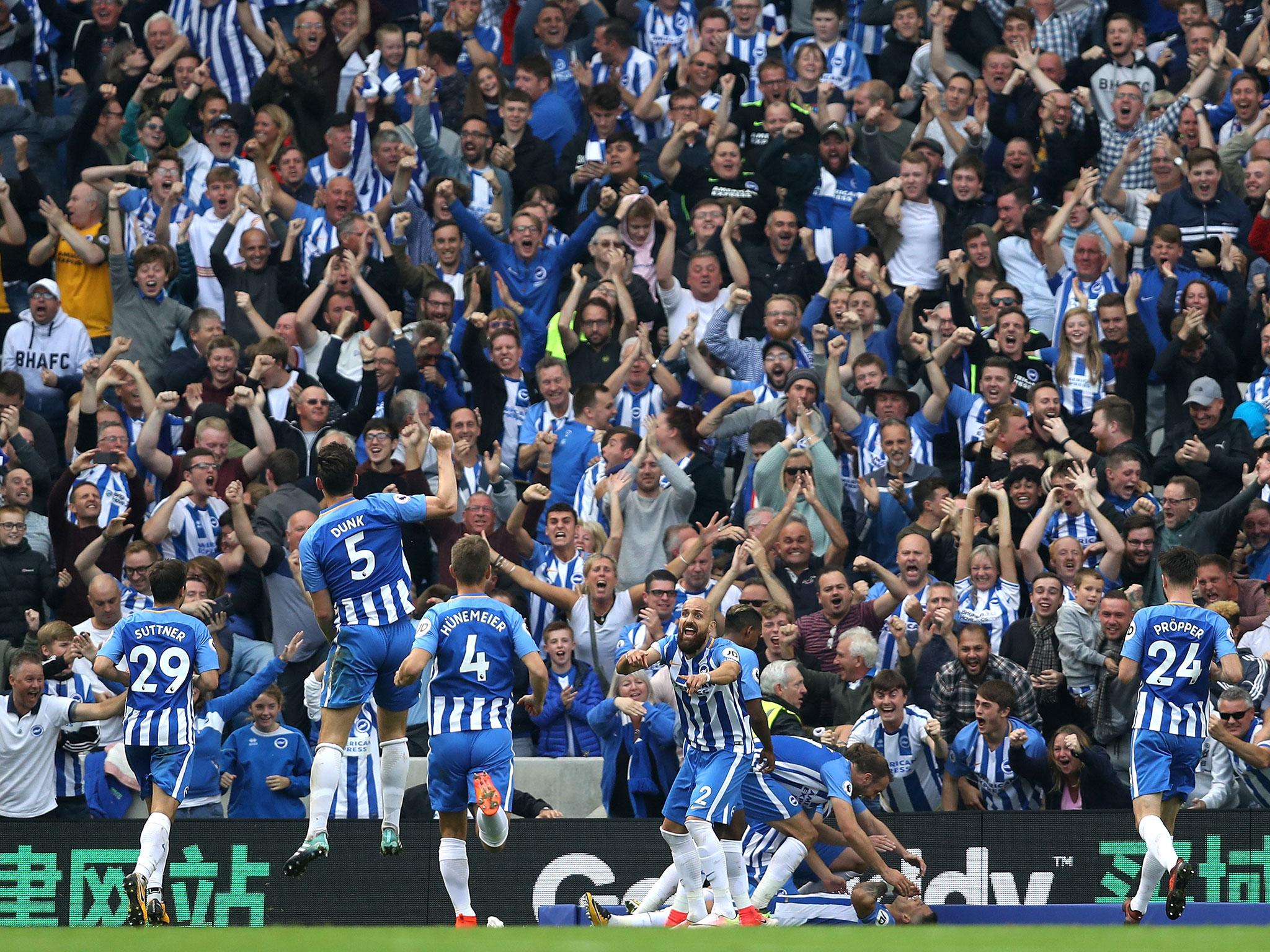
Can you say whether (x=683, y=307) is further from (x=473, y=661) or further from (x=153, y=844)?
(x=153, y=844)

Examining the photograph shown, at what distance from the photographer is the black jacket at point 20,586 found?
15766 millimetres

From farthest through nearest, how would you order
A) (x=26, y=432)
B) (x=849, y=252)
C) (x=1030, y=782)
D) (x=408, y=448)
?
1. (x=849, y=252)
2. (x=26, y=432)
3. (x=408, y=448)
4. (x=1030, y=782)

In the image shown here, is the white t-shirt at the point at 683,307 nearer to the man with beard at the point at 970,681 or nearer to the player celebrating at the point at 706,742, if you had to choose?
the man with beard at the point at 970,681

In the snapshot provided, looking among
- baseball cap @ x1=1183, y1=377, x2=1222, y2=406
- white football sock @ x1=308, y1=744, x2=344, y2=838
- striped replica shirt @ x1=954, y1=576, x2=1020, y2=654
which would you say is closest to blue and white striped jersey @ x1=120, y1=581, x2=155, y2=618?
white football sock @ x1=308, y1=744, x2=344, y2=838

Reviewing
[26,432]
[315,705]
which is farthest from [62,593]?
[315,705]

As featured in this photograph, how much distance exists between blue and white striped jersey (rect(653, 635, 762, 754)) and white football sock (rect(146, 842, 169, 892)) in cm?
334

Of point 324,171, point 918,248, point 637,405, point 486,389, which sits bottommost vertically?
point 637,405

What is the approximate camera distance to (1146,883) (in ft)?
41.0

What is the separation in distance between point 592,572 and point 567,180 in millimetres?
5644

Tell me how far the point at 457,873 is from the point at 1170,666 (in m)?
4.66

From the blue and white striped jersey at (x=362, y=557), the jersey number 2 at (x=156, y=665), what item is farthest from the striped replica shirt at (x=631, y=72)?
the blue and white striped jersey at (x=362, y=557)

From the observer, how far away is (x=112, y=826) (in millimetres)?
14477

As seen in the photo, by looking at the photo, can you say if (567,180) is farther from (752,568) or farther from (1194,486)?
(1194,486)

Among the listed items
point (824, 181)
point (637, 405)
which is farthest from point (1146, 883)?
point (824, 181)
